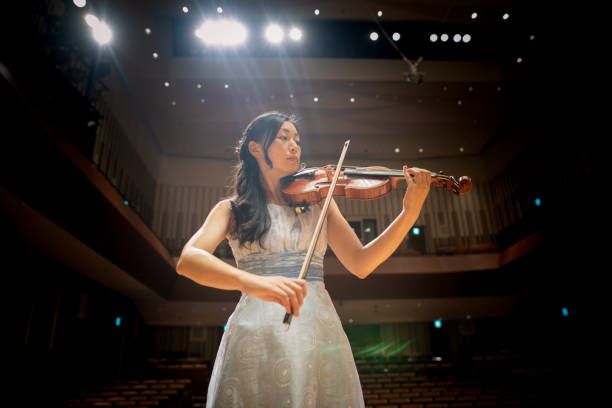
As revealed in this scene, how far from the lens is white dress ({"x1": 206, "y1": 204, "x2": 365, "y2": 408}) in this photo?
999mm

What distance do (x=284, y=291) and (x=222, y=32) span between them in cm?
747

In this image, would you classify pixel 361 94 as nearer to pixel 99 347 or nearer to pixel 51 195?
pixel 51 195

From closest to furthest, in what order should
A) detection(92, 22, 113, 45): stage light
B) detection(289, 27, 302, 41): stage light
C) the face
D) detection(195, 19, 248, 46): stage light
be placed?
the face, detection(92, 22, 113, 45): stage light, detection(195, 19, 248, 46): stage light, detection(289, 27, 302, 41): stage light

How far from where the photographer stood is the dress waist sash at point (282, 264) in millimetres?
1155

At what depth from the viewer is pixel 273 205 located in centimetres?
134

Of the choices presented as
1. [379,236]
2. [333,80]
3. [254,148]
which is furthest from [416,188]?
[333,80]

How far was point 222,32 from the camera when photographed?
7406mm

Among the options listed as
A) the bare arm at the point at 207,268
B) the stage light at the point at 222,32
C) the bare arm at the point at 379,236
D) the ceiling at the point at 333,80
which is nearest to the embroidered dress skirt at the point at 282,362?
the bare arm at the point at 207,268

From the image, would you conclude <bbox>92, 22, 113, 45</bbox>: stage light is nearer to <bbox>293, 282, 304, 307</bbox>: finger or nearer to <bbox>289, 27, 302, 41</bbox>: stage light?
<bbox>289, 27, 302, 41</bbox>: stage light

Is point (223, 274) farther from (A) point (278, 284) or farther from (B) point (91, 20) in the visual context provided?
(B) point (91, 20)

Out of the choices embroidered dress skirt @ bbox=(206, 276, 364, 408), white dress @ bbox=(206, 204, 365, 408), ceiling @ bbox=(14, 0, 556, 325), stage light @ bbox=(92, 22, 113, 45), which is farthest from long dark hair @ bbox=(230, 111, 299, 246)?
stage light @ bbox=(92, 22, 113, 45)

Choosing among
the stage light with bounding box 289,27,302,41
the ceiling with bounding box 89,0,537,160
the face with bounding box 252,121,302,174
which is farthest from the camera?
the stage light with bounding box 289,27,302,41

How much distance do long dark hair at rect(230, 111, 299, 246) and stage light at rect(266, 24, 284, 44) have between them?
691 cm

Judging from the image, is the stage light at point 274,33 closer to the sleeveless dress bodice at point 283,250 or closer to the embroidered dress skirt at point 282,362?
the sleeveless dress bodice at point 283,250
